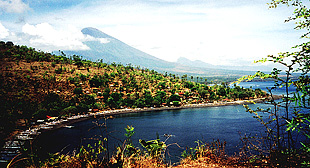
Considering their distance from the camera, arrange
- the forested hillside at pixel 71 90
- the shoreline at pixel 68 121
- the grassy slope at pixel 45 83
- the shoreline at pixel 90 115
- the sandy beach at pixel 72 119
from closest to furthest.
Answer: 1. the shoreline at pixel 68 121
2. the sandy beach at pixel 72 119
3. the shoreline at pixel 90 115
4. the grassy slope at pixel 45 83
5. the forested hillside at pixel 71 90

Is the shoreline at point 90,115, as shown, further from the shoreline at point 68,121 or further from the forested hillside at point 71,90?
the forested hillside at point 71,90

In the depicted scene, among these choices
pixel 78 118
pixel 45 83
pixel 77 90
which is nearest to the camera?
pixel 78 118

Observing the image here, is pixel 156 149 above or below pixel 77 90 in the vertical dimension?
above

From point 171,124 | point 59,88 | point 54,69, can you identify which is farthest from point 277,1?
point 54,69

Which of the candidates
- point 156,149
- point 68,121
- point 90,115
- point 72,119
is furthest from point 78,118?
point 156,149

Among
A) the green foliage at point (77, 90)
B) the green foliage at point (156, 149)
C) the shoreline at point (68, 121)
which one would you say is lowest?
the shoreline at point (68, 121)

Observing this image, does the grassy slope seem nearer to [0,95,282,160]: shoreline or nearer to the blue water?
[0,95,282,160]: shoreline

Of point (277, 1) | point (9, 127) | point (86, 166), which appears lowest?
point (9, 127)

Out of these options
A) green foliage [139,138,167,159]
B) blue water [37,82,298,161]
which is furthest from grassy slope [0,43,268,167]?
green foliage [139,138,167,159]

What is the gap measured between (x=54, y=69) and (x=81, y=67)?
9573 mm

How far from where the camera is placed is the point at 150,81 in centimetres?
7350

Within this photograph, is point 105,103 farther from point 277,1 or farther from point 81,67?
point 277,1

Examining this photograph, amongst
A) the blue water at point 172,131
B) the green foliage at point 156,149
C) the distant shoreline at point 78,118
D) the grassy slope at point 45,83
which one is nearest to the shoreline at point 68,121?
the distant shoreline at point 78,118

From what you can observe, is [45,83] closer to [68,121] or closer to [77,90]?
[77,90]
